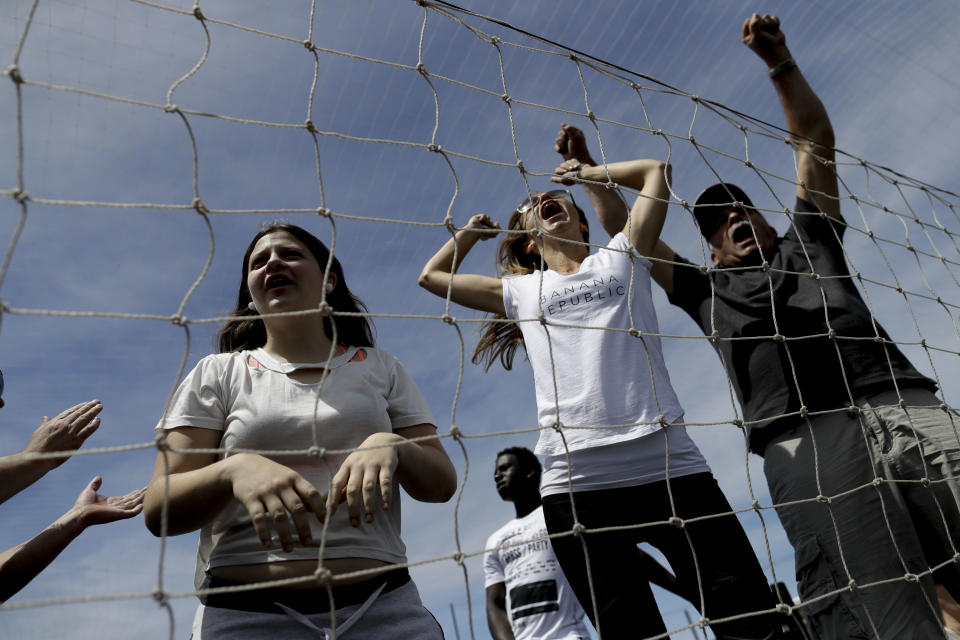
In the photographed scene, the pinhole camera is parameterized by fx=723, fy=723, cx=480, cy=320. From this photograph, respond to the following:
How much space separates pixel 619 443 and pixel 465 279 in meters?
0.55

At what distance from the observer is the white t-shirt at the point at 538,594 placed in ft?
8.06

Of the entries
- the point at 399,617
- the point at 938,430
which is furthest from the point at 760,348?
the point at 399,617

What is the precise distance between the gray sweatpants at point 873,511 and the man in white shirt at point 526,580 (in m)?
0.95

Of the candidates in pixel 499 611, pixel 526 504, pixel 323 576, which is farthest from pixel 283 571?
pixel 526 504

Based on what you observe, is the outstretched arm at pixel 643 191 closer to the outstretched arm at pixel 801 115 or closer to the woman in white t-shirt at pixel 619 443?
the woman in white t-shirt at pixel 619 443

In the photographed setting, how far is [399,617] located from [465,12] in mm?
1486

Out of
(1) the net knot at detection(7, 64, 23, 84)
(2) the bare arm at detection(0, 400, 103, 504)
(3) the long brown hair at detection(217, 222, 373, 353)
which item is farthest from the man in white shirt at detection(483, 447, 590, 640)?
(1) the net knot at detection(7, 64, 23, 84)

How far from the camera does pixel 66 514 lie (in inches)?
62.0

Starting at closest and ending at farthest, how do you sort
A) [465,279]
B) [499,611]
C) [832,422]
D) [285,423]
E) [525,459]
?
[285,423]
[832,422]
[465,279]
[499,611]
[525,459]

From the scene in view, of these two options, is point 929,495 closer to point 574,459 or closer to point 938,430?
point 938,430

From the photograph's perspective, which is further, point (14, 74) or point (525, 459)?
point (525, 459)

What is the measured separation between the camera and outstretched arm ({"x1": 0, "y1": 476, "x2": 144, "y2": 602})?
1.53m

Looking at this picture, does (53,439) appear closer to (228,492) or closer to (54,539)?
(54,539)

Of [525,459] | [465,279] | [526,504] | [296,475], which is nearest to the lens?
[296,475]
